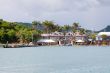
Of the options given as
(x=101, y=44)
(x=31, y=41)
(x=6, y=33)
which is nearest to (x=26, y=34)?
(x=31, y=41)

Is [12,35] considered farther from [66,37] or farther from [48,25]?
[66,37]

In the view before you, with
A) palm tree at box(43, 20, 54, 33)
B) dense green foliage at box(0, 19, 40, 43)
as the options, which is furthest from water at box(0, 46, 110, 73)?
palm tree at box(43, 20, 54, 33)

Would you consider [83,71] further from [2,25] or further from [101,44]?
[101,44]

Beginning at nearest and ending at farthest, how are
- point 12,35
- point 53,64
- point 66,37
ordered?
1. point 53,64
2. point 12,35
3. point 66,37

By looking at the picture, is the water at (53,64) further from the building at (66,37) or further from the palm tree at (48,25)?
the palm tree at (48,25)

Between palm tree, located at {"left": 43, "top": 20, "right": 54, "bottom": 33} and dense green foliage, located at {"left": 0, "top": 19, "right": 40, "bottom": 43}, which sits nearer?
dense green foliage, located at {"left": 0, "top": 19, "right": 40, "bottom": 43}

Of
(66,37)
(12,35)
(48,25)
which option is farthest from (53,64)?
(66,37)

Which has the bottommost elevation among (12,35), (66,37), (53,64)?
(53,64)

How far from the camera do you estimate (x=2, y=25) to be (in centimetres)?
15925

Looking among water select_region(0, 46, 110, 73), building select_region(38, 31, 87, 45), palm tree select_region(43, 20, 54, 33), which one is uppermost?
palm tree select_region(43, 20, 54, 33)

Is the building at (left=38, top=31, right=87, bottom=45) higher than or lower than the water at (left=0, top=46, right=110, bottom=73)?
higher

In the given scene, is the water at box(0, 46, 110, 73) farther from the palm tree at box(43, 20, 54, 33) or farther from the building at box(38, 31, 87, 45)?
the palm tree at box(43, 20, 54, 33)

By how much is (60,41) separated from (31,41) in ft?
77.5

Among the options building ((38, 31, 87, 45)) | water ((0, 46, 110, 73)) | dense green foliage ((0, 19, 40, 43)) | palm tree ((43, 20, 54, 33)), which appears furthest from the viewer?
palm tree ((43, 20, 54, 33))
